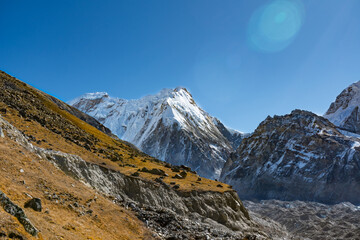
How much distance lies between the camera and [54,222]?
1750 cm

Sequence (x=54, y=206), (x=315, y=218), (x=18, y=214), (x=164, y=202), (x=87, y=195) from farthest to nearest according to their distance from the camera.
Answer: (x=315, y=218), (x=164, y=202), (x=87, y=195), (x=54, y=206), (x=18, y=214)

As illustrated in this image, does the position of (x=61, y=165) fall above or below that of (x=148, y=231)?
above

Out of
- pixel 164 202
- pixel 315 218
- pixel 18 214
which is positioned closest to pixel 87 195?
pixel 18 214

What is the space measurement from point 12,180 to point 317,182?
220 meters

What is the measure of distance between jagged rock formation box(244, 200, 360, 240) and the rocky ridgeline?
211 ft

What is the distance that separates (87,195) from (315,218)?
14385cm

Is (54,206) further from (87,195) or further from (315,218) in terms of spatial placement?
(315,218)

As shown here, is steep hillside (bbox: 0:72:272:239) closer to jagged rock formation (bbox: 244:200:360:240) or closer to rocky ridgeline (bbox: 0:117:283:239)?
rocky ridgeline (bbox: 0:117:283:239)

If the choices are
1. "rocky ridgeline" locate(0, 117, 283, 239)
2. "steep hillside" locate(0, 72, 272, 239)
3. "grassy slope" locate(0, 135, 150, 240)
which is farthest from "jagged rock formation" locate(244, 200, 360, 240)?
"grassy slope" locate(0, 135, 150, 240)

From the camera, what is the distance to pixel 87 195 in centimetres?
2706

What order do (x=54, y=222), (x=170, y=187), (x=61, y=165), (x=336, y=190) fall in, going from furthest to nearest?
1. (x=336, y=190)
2. (x=170, y=187)
3. (x=61, y=165)
4. (x=54, y=222)

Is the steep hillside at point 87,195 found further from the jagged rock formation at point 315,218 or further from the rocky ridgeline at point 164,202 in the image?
the jagged rock formation at point 315,218

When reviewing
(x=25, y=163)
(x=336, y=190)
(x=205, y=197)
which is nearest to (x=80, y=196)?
(x=25, y=163)

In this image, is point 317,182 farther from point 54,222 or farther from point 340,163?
point 54,222
